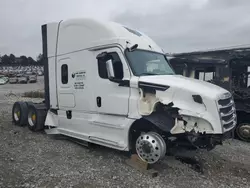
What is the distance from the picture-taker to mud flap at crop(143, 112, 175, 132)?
513cm

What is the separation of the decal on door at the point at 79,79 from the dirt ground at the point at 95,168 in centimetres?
158

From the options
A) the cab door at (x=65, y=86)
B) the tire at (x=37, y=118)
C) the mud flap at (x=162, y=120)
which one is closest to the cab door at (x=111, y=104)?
the mud flap at (x=162, y=120)

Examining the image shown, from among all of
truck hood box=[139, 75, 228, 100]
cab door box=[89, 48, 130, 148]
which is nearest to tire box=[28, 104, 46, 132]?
cab door box=[89, 48, 130, 148]

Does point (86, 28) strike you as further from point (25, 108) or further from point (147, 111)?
point (25, 108)

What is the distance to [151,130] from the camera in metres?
5.48

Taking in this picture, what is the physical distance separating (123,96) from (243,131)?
14.6 ft

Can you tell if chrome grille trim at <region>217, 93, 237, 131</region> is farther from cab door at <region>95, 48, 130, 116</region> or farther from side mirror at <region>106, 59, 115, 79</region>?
side mirror at <region>106, 59, 115, 79</region>

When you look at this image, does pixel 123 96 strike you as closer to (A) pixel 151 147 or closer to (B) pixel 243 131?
(A) pixel 151 147

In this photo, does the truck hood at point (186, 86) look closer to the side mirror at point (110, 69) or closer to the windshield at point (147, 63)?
the windshield at point (147, 63)

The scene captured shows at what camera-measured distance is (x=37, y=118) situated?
8273 mm

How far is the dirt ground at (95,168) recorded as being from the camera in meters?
4.84

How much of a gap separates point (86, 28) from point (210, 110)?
3648mm

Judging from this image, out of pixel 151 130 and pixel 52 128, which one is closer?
pixel 151 130

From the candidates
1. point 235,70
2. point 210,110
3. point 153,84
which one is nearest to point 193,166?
point 210,110
